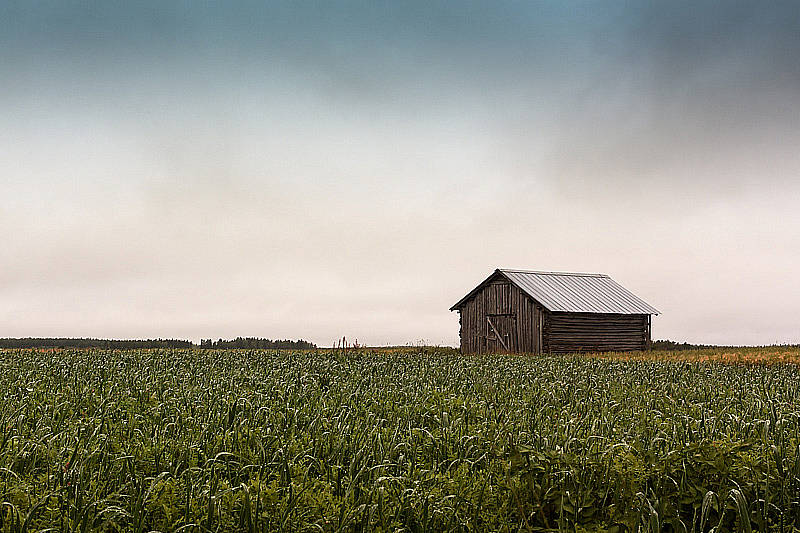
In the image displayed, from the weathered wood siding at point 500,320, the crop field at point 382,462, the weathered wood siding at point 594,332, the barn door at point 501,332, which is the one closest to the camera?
the crop field at point 382,462

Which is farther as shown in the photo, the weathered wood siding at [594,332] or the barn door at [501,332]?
the barn door at [501,332]

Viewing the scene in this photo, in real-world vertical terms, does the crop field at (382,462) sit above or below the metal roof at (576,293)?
below

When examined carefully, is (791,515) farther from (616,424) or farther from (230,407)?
(230,407)

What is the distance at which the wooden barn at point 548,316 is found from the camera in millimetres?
40781

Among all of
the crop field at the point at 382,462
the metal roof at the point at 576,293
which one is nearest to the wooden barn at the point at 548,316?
the metal roof at the point at 576,293

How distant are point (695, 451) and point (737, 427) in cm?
410

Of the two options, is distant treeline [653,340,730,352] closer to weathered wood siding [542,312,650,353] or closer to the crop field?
weathered wood siding [542,312,650,353]

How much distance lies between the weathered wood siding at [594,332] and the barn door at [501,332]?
2630 millimetres

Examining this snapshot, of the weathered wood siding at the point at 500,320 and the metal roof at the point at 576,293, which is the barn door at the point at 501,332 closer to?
the weathered wood siding at the point at 500,320

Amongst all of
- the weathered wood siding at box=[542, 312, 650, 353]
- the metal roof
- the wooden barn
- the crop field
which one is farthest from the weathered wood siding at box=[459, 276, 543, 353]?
the crop field

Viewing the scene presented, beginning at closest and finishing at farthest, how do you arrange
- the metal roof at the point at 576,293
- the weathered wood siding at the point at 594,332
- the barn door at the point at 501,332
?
1. the weathered wood siding at the point at 594,332
2. the metal roof at the point at 576,293
3. the barn door at the point at 501,332

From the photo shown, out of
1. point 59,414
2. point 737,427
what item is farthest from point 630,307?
point 59,414

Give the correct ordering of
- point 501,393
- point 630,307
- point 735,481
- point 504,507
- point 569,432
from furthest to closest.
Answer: point 630,307
point 501,393
point 569,432
point 735,481
point 504,507

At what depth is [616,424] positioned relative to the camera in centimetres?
1029
